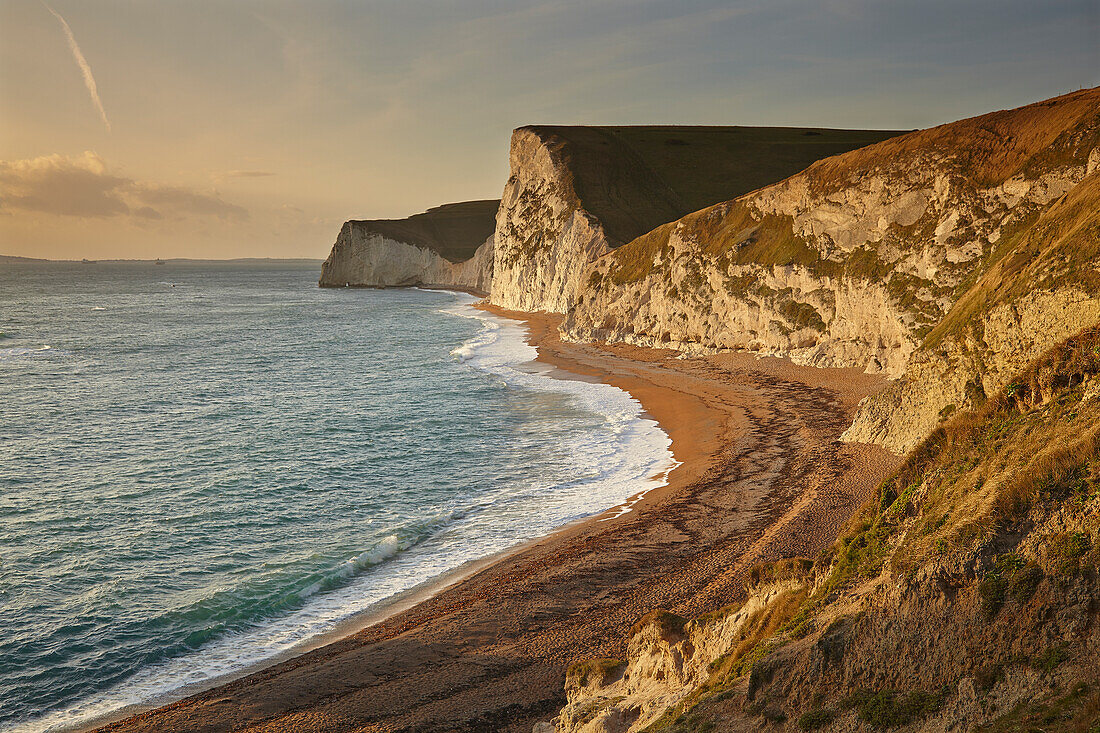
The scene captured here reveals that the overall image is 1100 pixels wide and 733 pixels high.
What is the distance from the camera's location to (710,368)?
48.4 metres

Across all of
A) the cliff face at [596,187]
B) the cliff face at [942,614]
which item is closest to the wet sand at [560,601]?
the cliff face at [942,614]

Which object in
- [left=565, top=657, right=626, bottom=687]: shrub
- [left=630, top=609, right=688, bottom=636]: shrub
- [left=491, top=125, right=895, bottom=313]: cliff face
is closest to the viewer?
[left=630, top=609, right=688, bottom=636]: shrub

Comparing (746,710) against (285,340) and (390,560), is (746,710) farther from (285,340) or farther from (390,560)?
(285,340)

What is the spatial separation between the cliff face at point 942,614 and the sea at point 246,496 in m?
10.7

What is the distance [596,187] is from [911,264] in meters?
64.2

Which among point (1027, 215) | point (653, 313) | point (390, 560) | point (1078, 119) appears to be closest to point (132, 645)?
point (390, 560)

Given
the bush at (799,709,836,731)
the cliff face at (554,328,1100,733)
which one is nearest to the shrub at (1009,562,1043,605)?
the cliff face at (554,328,1100,733)

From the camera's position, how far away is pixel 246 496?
26.0 metres

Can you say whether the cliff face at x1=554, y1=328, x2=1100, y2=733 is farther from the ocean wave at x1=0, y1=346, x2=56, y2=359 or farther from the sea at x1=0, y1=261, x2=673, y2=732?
the ocean wave at x1=0, y1=346, x2=56, y2=359

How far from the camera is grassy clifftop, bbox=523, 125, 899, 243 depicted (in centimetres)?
9725

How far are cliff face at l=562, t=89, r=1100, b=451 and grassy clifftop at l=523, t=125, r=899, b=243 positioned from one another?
3177 cm

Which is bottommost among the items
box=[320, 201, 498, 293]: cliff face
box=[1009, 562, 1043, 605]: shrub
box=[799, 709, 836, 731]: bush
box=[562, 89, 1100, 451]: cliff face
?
box=[799, 709, 836, 731]: bush

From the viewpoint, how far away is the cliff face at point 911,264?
22.1 metres

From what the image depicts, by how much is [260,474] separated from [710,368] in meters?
31.0
